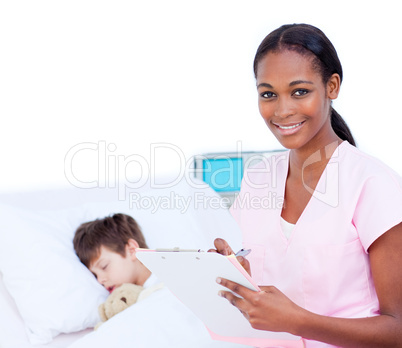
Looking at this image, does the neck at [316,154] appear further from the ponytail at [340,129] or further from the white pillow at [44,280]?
the white pillow at [44,280]

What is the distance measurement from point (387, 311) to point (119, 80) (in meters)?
1.79

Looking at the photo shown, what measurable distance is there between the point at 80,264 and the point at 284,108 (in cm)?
115

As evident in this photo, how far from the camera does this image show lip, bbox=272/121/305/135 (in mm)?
1204

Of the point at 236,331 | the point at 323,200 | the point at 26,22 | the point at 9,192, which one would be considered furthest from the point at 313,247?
the point at 26,22

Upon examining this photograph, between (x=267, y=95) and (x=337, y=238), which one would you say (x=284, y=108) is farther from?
(x=337, y=238)

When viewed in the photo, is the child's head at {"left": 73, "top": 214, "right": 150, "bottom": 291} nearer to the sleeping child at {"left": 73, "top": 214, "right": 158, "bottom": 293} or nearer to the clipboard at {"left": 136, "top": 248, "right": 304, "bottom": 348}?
the sleeping child at {"left": 73, "top": 214, "right": 158, "bottom": 293}

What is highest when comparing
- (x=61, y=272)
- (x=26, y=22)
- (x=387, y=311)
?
(x=26, y=22)

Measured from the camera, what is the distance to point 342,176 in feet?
3.96

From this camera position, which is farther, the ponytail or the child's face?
the child's face

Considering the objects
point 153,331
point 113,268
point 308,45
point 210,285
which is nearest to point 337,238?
point 210,285

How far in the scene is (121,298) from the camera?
190 centimetres

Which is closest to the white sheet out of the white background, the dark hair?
the dark hair

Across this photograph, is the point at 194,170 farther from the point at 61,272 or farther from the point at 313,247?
the point at 313,247

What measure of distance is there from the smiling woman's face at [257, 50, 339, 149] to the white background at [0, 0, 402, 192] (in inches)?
54.7
